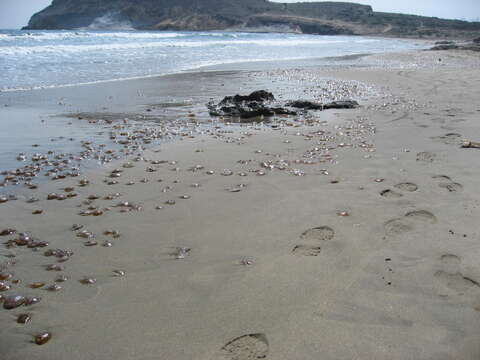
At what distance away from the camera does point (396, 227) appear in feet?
9.74

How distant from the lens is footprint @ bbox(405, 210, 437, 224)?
120 inches

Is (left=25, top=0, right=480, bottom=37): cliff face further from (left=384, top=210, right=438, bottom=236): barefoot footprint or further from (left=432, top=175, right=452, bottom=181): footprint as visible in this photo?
(left=384, top=210, right=438, bottom=236): barefoot footprint

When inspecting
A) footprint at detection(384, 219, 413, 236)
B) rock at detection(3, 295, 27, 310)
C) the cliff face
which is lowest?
rock at detection(3, 295, 27, 310)

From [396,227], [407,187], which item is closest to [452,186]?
[407,187]

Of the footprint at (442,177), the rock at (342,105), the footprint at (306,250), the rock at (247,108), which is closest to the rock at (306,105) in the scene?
the rock at (342,105)

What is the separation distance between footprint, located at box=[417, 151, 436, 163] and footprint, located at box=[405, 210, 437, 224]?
1453 millimetres

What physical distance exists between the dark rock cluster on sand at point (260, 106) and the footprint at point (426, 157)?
2838 mm

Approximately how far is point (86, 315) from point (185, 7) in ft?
332

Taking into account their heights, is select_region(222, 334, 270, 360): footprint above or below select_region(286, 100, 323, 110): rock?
below

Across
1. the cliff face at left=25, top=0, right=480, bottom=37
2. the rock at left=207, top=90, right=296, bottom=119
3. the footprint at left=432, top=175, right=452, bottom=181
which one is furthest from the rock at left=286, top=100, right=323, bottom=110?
the cliff face at left=25, top=0, right=480, bottom=37

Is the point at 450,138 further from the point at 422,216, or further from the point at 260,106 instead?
the point at 260,106

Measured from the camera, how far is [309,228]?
9.92ft

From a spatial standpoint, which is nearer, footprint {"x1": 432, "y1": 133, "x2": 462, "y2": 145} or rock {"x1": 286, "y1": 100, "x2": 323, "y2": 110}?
footprint {"x1": 432, "y1": 133, "x2": 462, "y2": 145}

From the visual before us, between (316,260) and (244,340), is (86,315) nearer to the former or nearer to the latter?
(244,340)
